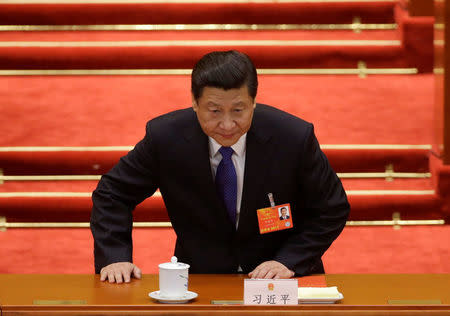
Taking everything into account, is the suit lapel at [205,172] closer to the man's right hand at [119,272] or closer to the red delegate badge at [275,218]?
the red delegate badge at [275,218]

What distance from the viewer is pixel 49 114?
3.50 metres

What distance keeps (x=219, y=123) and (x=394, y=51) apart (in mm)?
2210

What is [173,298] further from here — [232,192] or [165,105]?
[165,105]

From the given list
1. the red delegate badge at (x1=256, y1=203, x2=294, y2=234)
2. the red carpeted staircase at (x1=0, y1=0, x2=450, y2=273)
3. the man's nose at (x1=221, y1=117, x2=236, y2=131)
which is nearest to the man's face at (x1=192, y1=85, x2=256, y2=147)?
the man's nose at (x1=221, y1=117, x2=236, y2=131)

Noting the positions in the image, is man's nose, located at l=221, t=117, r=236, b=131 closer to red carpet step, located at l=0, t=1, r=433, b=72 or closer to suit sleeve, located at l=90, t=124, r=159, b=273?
suit sleeve, located at l=90, t=124, r=159, b=273

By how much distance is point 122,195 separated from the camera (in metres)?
1.95

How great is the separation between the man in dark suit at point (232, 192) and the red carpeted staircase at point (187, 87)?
1.08 m

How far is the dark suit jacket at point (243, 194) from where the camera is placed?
188cm

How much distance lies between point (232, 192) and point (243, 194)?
0.13ft

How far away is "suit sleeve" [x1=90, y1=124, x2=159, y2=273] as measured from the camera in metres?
1.89

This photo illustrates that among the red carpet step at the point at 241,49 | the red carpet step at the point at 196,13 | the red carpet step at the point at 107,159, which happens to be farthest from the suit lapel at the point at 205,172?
the red carpet step at the point at 196,13

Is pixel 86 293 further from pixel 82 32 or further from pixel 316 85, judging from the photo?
pixel 82 32

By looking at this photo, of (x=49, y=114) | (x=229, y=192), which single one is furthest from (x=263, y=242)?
(x=49, y=114)

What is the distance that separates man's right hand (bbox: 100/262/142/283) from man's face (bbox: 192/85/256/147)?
0.35 meters
